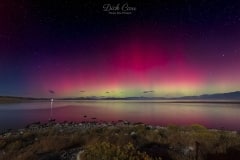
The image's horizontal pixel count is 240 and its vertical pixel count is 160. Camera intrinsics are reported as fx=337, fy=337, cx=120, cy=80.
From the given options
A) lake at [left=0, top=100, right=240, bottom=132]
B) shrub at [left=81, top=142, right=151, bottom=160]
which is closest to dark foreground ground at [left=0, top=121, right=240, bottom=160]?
shrub at [left=81, top=142, right=151, bottom=160]

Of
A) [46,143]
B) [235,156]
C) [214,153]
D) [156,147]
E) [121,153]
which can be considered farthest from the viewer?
[46,143]

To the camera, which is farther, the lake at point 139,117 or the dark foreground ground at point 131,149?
the lake at point 139,117

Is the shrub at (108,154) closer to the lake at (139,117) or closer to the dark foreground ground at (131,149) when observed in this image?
the dark foreground ground at (131,149)

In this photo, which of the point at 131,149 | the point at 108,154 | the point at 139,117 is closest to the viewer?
the point at 108,154

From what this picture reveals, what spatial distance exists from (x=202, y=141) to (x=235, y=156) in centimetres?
395

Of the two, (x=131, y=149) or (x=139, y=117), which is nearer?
(x=131, y=149)

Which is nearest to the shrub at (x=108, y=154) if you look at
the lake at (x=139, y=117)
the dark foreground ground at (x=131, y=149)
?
the dark foreground ground at (x=131, y=149)

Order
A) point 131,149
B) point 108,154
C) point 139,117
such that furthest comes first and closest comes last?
point 139,117, point 131,149, point 108,154

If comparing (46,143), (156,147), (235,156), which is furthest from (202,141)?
(46,143)

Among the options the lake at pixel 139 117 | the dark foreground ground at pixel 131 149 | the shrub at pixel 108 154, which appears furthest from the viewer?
the lake at pixel 139 117

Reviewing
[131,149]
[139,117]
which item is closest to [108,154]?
[131,149]

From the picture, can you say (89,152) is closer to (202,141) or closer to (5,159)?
(5,159)

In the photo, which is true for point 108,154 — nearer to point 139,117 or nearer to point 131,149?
point 131,149

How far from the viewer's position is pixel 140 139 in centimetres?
1850
